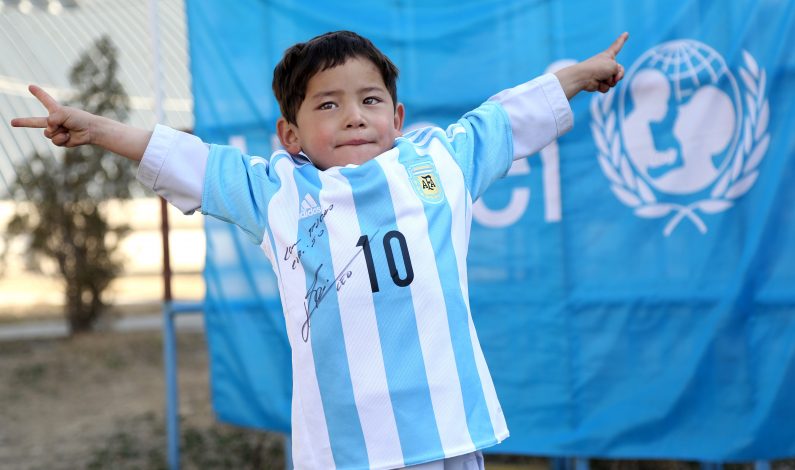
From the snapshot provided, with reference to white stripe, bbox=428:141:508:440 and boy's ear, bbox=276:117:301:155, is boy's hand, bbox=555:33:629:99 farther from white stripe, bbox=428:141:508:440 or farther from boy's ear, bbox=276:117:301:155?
boy's ear, bbox=276:117:301:155

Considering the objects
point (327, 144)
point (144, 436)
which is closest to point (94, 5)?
point (144, 436)

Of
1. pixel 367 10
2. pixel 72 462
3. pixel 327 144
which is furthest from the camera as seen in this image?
pixel 72 462

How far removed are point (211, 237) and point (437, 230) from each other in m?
2.19

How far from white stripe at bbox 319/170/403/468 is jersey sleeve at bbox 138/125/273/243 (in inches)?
7.8

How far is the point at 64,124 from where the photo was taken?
187 cm

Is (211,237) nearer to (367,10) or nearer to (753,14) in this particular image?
(367,10)

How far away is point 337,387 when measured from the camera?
5.98 feet

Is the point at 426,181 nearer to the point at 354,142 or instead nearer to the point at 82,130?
the point at 354,142


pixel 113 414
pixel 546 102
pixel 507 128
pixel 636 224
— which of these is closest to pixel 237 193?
pixel 507 128

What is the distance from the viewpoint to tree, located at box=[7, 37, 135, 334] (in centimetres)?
867

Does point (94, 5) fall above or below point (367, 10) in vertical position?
above

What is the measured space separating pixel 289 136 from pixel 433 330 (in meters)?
0.62

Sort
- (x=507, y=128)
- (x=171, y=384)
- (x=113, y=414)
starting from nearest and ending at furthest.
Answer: (x=507, y=128) → (x=171, y=384) → (x=113, y=414)

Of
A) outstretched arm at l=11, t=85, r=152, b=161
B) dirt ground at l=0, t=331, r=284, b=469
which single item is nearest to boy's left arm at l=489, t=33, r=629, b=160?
outstretched arm at l=11, t=85, r=152, b=161
